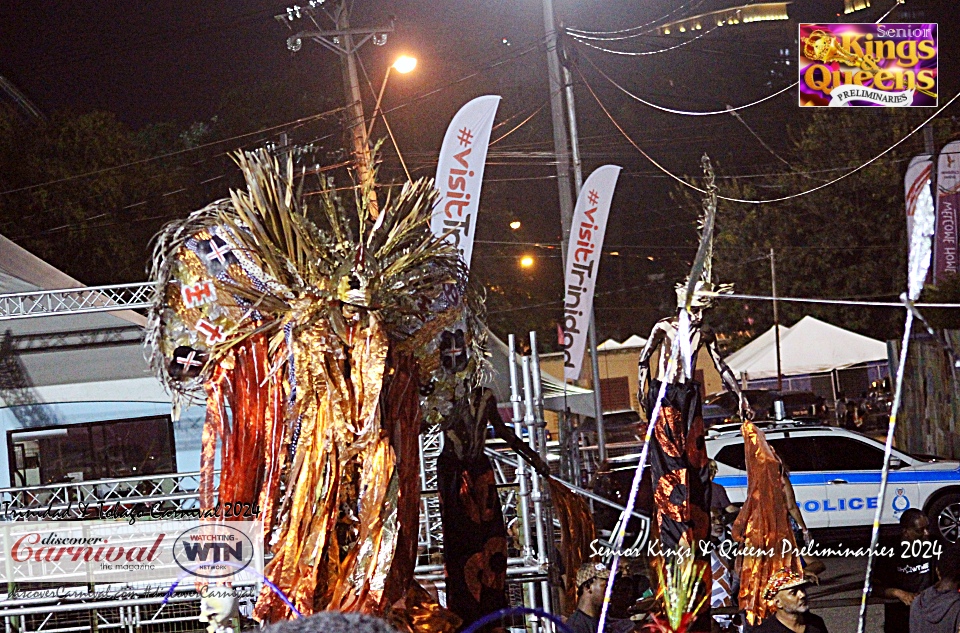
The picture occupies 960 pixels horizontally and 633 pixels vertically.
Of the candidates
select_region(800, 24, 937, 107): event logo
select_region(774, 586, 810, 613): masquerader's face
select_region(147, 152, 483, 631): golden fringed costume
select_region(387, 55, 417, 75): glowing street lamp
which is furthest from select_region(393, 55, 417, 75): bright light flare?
select_region(774, 586, 810, 613): masquerader's face

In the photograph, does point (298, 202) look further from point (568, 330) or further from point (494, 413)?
point (568, 330)

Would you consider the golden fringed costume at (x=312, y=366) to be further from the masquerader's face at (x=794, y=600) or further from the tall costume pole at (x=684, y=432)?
the tall costume pole at (x=684, y=432)

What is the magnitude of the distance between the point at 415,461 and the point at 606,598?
3.67 ft

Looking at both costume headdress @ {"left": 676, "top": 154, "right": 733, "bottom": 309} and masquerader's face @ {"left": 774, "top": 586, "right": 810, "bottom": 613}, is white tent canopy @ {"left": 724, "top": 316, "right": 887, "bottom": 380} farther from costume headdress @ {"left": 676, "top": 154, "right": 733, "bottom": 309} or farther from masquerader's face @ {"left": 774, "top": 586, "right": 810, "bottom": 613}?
masquerader's face @ {"left": 774, "top": 586, "right": 810, "bottom": 613}

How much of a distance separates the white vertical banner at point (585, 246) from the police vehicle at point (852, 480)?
3.35 metres

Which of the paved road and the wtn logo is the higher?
the wtn logo

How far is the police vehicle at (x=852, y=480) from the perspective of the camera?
448 inches

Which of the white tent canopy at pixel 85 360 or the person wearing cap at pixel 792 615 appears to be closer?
the person wearing cap at pixel 792 615

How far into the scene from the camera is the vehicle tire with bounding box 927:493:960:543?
11.3m

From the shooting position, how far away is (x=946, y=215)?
47.9 ft

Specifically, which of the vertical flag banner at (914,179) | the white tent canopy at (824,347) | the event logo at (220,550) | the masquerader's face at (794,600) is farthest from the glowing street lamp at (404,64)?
the masquerader's face at (794,600)

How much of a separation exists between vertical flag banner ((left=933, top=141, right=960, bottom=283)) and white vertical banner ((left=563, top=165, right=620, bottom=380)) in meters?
4.01

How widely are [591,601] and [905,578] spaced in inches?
127

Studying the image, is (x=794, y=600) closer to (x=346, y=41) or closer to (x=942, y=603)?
(x=942, y=603)
